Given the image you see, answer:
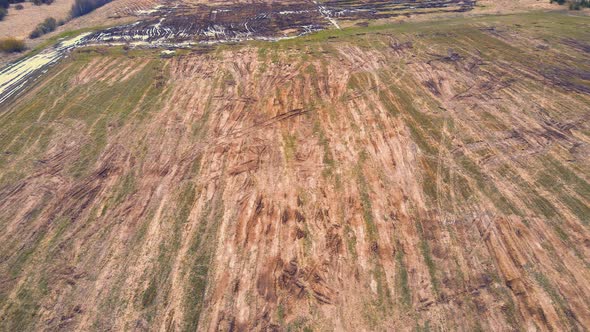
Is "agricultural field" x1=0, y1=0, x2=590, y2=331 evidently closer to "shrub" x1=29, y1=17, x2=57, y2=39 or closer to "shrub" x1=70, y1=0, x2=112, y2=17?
"shrub" x1=29, y1=17, x2=57, y2=39

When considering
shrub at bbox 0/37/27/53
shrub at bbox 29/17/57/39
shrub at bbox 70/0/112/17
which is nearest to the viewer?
shrub at bbox 0/37/27/53

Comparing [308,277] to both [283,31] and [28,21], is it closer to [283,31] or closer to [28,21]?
[283,31]

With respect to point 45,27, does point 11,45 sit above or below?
below

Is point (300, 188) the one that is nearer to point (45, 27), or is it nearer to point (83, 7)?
point (45, 27)

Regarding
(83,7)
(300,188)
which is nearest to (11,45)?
(83,7)

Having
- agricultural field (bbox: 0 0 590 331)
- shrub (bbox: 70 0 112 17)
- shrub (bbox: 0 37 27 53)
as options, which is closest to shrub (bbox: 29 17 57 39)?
shrub (bbox: 70 0 112 17)

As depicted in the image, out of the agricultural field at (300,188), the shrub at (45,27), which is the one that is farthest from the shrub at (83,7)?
the agricultural field at (300,188)
